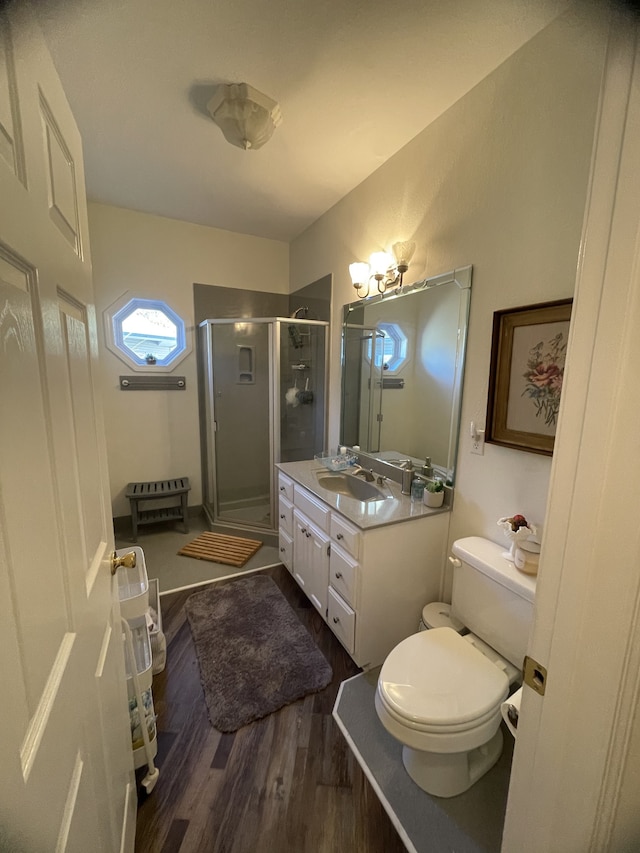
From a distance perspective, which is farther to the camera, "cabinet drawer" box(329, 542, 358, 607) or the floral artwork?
"cabinet drawer" box(329, 542, 358, 607)

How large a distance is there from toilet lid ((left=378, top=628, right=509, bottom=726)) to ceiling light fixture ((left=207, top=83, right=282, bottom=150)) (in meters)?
2.41

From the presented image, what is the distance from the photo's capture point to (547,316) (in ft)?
4.13

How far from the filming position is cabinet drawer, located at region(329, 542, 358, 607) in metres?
1.60

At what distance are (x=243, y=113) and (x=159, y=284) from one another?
5.76 feet

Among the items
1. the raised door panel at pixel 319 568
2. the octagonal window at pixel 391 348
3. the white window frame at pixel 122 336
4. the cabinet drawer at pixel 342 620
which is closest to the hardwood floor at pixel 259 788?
the cabinet drawer at pixel 342 620

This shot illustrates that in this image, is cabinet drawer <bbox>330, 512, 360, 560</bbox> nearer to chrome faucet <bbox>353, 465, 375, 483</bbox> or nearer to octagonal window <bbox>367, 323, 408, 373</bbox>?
chrome faucet <bbox>353, 465, 375, 483</bbox>

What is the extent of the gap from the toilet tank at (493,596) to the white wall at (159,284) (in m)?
2.65

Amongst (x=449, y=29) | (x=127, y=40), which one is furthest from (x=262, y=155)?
(x=449, y=29)

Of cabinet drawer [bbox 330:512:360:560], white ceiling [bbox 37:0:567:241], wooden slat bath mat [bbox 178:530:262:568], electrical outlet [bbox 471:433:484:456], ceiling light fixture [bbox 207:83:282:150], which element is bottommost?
wooden slat bath mat [bbox 178:530:262:568]

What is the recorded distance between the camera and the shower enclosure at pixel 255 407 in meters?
2.93

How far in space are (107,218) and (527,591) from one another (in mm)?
3628

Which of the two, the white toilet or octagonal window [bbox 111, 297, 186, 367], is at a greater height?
octagonal window [bbox 111, 297, 186, 367]

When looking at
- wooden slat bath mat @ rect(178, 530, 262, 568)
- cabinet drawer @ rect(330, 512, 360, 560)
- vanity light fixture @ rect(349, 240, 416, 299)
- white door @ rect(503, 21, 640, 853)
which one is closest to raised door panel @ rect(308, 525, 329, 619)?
cabinet drawer @ rect(330, 512, 360, 560)

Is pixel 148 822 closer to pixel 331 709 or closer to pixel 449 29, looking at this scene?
pixel 331 709
